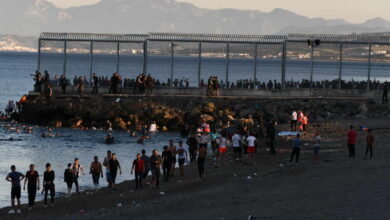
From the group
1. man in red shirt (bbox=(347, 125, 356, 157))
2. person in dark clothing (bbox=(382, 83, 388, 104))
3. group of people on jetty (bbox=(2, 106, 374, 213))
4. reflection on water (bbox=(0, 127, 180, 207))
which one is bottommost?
reflection on water (bbox=(0, 127, 180, 207))

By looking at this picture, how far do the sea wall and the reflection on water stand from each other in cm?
126

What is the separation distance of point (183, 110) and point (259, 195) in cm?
2658

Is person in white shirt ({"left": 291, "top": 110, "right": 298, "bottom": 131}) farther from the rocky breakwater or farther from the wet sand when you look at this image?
the wet sand

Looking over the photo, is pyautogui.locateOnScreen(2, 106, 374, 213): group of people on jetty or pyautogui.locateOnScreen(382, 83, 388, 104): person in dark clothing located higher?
pyautogui.locateOnScreen(382, 83, 388, 104): person in dark clothing

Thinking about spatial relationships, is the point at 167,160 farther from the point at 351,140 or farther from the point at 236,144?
the point at 351,140

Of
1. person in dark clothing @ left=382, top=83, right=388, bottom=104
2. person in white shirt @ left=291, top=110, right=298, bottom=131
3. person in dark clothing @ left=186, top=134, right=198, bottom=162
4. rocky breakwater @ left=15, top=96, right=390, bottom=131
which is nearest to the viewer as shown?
person in dark clothing @ left=186, top=134, right=198, bottom=162

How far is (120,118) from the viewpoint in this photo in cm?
5088

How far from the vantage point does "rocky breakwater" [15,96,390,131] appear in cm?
4941

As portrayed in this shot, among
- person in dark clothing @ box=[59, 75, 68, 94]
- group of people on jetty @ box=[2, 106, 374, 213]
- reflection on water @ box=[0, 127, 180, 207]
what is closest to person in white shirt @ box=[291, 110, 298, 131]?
group of people on jetty @ box=[2, 106, 374, 213]

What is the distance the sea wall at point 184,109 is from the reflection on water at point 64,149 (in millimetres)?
1260

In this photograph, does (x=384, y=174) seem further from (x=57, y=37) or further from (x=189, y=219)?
(x=57, y=37)

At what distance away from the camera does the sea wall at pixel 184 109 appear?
162 ft

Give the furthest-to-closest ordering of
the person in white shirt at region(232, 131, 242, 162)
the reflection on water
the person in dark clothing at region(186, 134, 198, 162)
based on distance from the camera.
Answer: the reflection on water → the person in dark clothing at region(186, 134, 198, 162) → the person in white shirt at region(232, 131, 242, 162)

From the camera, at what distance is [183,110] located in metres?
50.3
